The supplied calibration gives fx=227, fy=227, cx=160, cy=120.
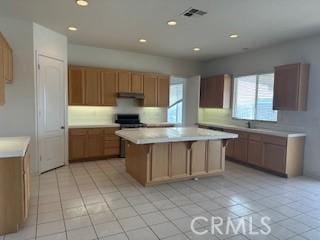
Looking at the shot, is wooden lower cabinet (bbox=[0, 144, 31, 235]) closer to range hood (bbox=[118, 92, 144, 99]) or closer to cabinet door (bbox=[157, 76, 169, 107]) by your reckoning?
range hood (bbox=[118, 92, 144, 99])

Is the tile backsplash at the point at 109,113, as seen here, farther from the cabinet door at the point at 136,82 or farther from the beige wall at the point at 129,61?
A: the beige wall at the point at 129,61

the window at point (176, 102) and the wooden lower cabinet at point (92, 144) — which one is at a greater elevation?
the window at point (176, 102)

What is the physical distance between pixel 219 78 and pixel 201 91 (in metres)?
0.87

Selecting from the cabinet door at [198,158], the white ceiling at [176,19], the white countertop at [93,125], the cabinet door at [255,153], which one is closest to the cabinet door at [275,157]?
the cabinet door at [255,153]

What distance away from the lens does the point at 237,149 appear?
565 cm

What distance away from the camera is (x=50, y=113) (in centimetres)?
461

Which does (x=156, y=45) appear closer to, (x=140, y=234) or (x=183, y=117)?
(x=183, y=117)

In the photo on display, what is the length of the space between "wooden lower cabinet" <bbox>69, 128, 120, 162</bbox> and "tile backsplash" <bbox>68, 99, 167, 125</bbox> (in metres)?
0.51

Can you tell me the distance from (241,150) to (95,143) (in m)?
3.55

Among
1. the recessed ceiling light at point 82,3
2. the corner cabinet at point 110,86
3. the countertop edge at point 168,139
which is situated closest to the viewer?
the recessed ceiling light at point 82,3

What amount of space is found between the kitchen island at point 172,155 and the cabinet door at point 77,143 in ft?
4.64

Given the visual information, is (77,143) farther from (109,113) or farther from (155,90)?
(155,90)

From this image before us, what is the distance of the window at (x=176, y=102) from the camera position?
767cm

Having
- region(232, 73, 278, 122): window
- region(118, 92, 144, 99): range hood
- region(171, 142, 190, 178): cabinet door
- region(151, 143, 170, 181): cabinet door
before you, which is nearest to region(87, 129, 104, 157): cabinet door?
region(118, 92, 144, 99): range hood
